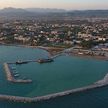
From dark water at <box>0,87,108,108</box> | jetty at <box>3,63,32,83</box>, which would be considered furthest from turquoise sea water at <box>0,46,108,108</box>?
jetty at <box>3,63,32,83</box>

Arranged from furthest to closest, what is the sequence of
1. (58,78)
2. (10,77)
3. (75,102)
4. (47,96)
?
(58,78) < (10,77) < (47,96) < (75,102)

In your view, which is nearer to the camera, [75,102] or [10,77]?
[75,102]

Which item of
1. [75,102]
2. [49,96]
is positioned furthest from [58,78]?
[75,102]

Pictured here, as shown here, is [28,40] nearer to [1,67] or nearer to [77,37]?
[77,37]

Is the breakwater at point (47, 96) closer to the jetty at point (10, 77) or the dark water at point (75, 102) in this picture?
the dark water at point (75, 102)

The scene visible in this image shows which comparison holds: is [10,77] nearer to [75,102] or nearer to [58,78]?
[58,78]

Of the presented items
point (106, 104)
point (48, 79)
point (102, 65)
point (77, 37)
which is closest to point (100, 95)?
A: point (106, 104)

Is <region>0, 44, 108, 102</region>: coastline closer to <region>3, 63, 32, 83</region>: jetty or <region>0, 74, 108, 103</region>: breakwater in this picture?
<region>0, 74, 108, 103</region>: breakwater

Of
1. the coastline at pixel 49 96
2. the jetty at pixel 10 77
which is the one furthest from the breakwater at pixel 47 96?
the jetty at pixel 10 77
